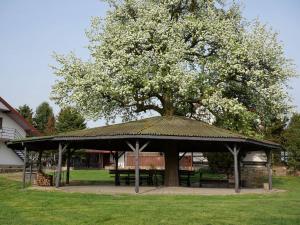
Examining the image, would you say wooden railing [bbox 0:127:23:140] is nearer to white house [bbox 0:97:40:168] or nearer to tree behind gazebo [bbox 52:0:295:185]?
white house [bbox 0:97:40:168]

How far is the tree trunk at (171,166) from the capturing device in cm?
2594

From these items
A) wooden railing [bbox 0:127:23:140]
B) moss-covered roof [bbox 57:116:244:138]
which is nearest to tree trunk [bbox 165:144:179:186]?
moss-covered roof [bbox 57:116:244:138]

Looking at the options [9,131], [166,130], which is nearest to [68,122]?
[9,131]

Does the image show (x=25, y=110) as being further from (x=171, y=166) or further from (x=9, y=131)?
(x=171, y=166)

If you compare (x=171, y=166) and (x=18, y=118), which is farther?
(x=18, y=118)

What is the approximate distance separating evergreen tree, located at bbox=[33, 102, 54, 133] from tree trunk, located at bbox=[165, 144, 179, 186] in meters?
63.4

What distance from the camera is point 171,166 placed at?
26.3 metres

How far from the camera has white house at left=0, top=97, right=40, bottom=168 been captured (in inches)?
1778

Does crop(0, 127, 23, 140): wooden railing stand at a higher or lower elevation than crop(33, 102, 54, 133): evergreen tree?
lower

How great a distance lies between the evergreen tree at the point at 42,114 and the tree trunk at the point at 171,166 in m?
63.4

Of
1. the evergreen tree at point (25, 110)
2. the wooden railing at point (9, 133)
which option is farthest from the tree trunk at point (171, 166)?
the evergreen tree at point (25, 110)

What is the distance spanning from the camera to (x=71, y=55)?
28.8 meters

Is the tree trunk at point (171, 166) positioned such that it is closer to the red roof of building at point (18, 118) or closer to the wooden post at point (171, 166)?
the wooden post at point (171, 166)

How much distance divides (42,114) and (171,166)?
6668 cm
